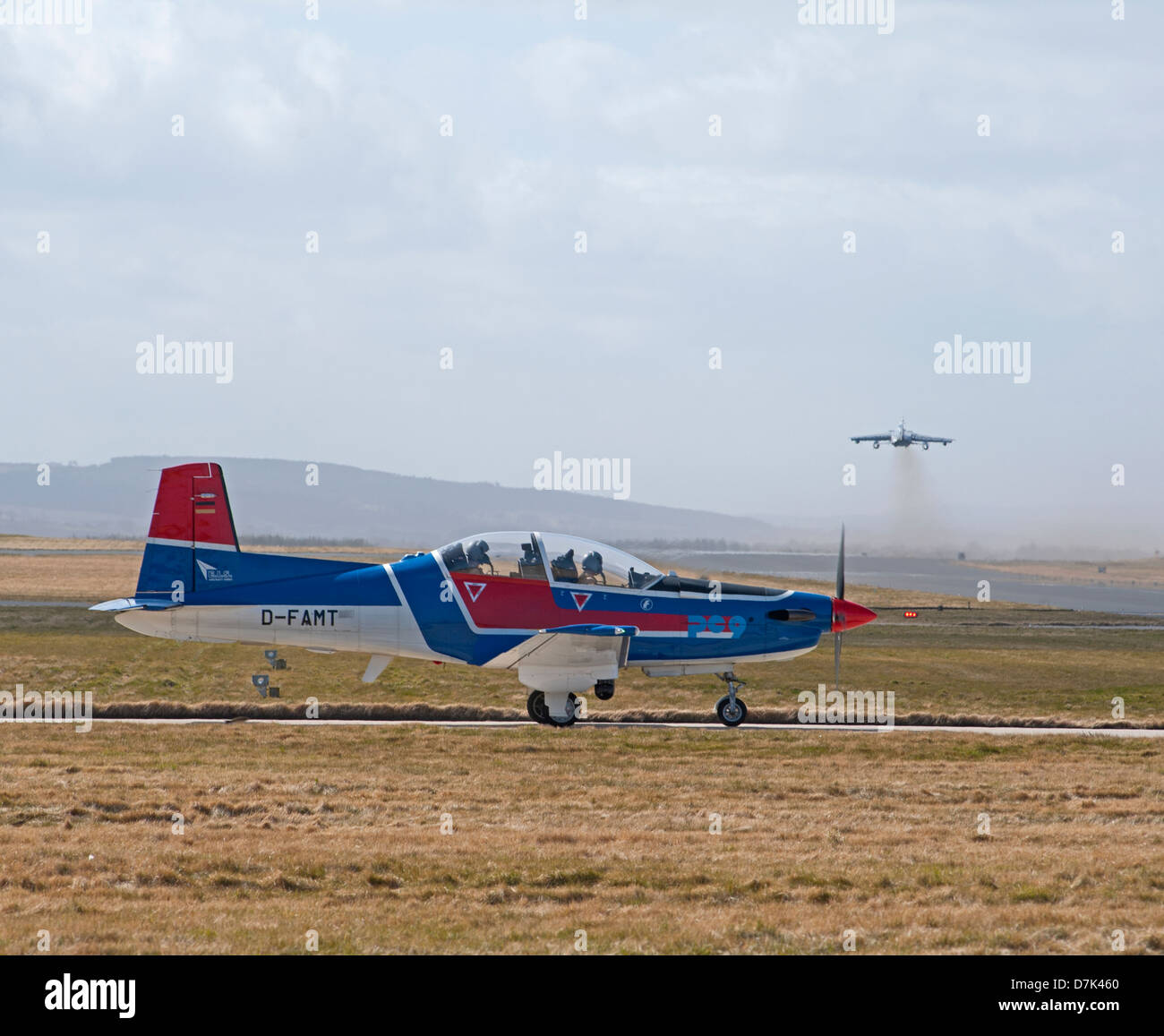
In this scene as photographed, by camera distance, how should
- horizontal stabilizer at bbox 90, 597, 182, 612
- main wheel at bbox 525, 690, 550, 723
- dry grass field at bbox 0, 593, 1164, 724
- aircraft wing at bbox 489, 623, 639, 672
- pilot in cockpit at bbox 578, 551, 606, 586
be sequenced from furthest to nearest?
dry grass field at bbox 0, 593, 1164, 724 → main wheel at bbox 525, 690, 550, 723 → pilot in cockpit at bbox 578, 551, 606, 586 → aircraft wing at bbox 489, 623, 639, 672 → horizontal stabilizer at bbox 90, 597, 182, 612

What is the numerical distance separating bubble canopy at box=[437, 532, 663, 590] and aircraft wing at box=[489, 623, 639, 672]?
2.72ft

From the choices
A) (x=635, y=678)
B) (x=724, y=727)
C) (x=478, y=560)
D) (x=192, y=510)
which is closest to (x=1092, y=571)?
(x=635, y=678)

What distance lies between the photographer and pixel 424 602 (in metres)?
19.3

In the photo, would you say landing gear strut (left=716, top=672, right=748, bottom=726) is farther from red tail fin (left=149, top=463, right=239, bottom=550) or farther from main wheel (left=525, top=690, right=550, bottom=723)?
red tail fin (left=149, top=463, right=239, bottom=550)

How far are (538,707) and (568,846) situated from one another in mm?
9485

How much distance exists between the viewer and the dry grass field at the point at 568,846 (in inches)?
320

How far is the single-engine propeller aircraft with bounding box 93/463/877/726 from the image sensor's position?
63.0 ft

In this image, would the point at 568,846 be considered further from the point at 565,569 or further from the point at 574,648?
the point at 565,569

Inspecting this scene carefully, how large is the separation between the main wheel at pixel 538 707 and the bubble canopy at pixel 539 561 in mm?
2271

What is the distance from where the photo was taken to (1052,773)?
51.6 feet

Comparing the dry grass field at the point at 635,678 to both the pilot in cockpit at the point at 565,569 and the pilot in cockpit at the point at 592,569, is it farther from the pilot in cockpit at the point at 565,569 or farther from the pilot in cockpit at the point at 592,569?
the pilot in cockpit at the point at 565,569

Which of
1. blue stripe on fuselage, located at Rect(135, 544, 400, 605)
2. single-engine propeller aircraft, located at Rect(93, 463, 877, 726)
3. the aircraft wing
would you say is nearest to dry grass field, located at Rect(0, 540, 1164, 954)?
the aircraft wing
